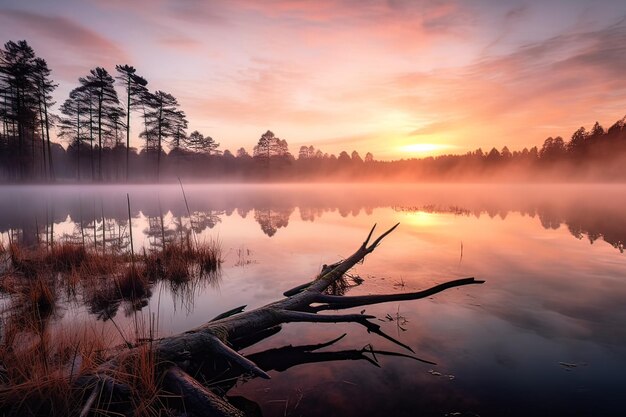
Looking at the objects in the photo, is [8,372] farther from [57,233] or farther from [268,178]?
[268,178]

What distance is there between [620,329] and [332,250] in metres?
8.61

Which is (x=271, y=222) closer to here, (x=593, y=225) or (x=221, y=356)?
(x=221, y=356)

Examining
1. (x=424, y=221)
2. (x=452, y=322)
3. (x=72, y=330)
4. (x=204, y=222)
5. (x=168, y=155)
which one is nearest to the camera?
(x=72, y=330)

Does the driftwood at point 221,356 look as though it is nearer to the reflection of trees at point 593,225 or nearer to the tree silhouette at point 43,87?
the reflection of trees at point 593,225

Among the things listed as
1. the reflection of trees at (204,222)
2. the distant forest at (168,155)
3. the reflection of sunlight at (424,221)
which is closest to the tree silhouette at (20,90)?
the distant forest at (168,155)

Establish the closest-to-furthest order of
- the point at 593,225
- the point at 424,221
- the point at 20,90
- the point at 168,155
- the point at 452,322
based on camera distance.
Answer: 1. the point at 452,322
2. the point at 593,225
3. the point at 424,221
4. the point at 20,90
5. the point at 168,155

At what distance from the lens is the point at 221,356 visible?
443 centimetres

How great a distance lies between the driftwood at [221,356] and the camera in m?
3.07

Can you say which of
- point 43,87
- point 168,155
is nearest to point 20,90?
point 43,87

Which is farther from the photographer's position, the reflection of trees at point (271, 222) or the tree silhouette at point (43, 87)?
the tree silhouette at point (43, 87)

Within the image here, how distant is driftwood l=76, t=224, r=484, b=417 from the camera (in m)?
3.07

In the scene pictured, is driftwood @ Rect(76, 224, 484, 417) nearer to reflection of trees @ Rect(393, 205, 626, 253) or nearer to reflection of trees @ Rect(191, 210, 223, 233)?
reflection of trees @ Rect(393, 205, 626, 253)

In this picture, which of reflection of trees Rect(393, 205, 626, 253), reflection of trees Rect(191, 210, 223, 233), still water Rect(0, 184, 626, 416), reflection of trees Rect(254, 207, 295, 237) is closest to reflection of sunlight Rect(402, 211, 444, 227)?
reflection of trees Rect(393, 205, 626, 253)

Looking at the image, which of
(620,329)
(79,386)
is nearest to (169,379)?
(79,386)
